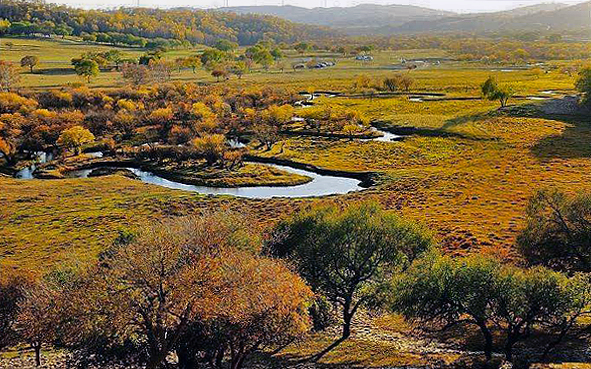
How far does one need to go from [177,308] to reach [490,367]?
1665cm

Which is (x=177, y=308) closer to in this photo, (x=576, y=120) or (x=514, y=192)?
(x=514, y=192)

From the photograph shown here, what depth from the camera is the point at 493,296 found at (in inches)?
1155

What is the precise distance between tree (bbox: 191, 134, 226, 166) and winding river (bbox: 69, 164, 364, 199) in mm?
8608

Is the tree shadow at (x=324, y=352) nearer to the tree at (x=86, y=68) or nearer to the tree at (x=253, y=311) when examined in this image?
the tree at (x=253, y=311)

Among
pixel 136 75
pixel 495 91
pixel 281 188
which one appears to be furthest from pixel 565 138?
pixel 136 75

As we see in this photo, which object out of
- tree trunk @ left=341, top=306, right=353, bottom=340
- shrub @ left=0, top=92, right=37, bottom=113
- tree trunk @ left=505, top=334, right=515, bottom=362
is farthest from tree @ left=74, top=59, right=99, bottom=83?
tree trunk @ left=505, top=334, right=515, bottom=362

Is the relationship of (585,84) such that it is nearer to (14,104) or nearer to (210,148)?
(210,148)

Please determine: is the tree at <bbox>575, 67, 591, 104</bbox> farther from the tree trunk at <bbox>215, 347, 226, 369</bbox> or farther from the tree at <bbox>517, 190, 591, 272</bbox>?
the tree trunk at <bbox>215, 347, 226, 369</bbox>

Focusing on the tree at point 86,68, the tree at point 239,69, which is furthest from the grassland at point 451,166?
the tree at point 239,69

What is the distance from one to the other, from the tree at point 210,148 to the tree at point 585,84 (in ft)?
267

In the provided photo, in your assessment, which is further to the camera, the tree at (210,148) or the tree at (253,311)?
the tree at (210,148)

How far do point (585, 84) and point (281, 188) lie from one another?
7994 centimetres

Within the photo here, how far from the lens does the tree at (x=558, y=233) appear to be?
37.0 metres

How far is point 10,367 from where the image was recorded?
30234 millimetres
